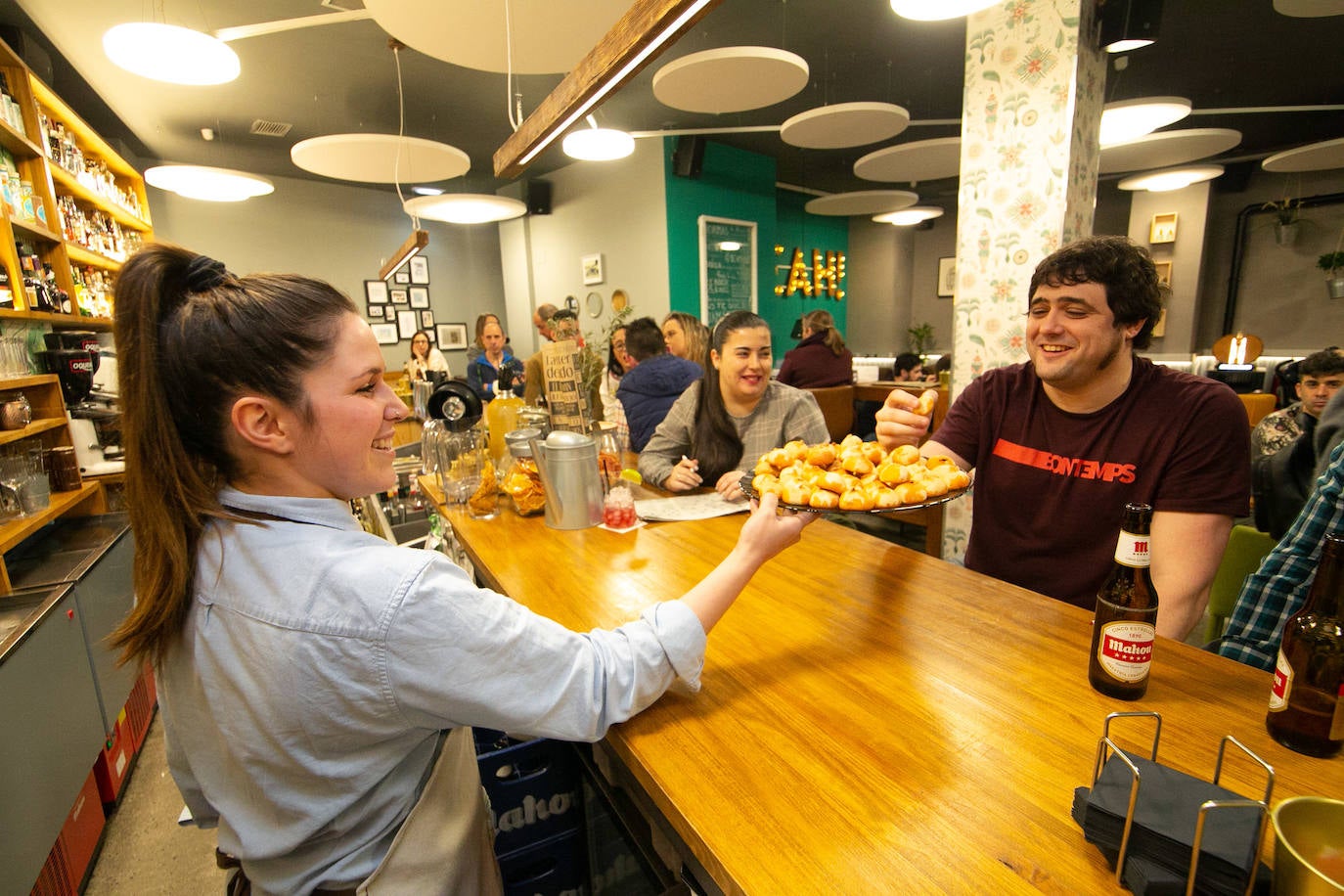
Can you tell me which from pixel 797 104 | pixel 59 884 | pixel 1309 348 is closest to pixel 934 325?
pixel 1309 348

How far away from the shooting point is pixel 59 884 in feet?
5.96

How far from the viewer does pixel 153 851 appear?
2133 millimetres

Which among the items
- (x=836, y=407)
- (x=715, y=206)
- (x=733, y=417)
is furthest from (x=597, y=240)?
(x=733, y=417)

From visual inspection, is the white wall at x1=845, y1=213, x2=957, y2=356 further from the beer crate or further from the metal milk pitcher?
the beer crate

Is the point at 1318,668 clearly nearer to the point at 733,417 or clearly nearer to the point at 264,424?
the point at 264,424

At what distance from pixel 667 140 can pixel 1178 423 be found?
603cm

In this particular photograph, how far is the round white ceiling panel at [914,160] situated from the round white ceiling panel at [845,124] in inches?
13.5

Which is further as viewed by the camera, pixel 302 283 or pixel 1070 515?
pixel 1070 515

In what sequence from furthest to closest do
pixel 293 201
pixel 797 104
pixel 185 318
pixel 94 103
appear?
pixel 293 201
pixel 797 104
pixel 94 103
pixel 185 318

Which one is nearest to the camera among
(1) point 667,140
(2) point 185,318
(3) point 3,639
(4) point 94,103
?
(2) point 185,318

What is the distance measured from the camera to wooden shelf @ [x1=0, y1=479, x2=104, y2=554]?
7.11 ft

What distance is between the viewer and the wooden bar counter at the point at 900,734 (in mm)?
682

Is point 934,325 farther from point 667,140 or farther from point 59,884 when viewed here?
point 59,884

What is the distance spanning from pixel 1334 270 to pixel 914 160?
671cm
